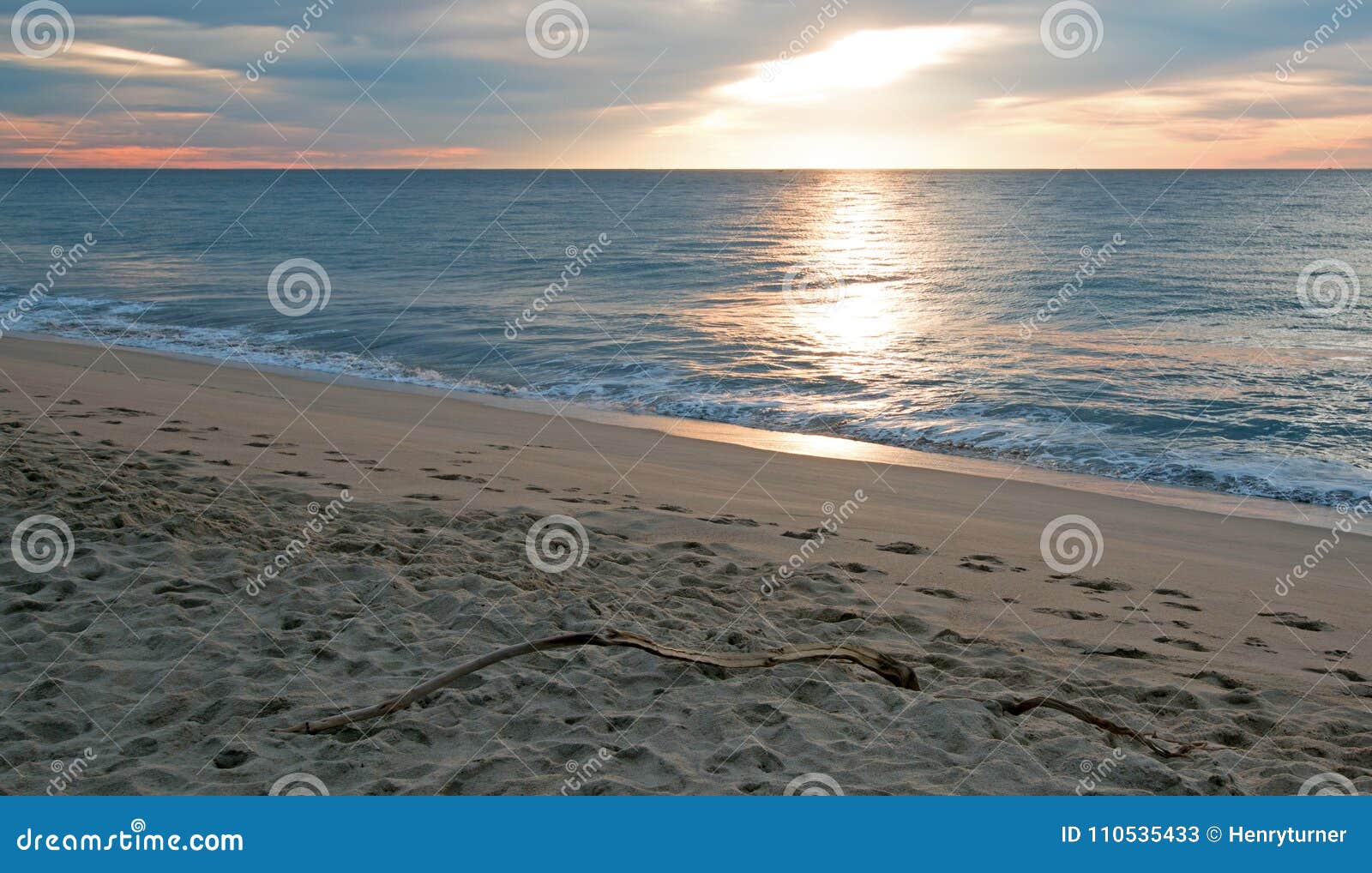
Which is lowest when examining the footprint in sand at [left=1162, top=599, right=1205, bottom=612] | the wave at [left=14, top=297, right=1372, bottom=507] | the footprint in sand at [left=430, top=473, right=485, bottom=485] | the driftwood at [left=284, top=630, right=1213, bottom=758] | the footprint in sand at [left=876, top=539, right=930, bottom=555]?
the driftwood at [left=284, top=630, right=1213, bottom=758]

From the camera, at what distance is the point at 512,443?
9812 mm

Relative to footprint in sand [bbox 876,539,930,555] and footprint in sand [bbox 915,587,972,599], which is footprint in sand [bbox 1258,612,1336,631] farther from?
footprint in sand [bbox 876,539,930,555]

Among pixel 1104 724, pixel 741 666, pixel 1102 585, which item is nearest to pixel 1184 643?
pixel 1102 585

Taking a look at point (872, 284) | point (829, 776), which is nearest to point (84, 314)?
point (872, 284)

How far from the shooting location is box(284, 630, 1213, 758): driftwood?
3729 mm

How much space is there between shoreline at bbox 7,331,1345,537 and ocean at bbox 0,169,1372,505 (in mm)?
320

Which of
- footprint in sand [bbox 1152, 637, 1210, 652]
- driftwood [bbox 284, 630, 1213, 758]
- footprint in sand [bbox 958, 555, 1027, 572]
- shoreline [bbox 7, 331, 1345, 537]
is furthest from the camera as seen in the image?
shoreline [bbox 7, 331, 1345, 537]

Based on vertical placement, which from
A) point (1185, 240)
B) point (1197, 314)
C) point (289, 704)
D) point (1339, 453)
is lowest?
point (289, 704)

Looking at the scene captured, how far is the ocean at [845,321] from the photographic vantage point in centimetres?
1182

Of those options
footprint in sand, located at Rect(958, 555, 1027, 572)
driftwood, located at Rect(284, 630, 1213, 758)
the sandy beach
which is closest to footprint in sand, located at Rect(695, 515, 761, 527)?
the sandy beach

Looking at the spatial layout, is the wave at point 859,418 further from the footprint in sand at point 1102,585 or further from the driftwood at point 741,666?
the driftwood at point 741,666

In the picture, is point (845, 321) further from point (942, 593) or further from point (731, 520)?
point (942, 593)

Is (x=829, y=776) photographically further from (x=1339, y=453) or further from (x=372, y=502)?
(x=1339, y=453)

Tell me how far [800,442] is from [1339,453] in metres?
5.95
